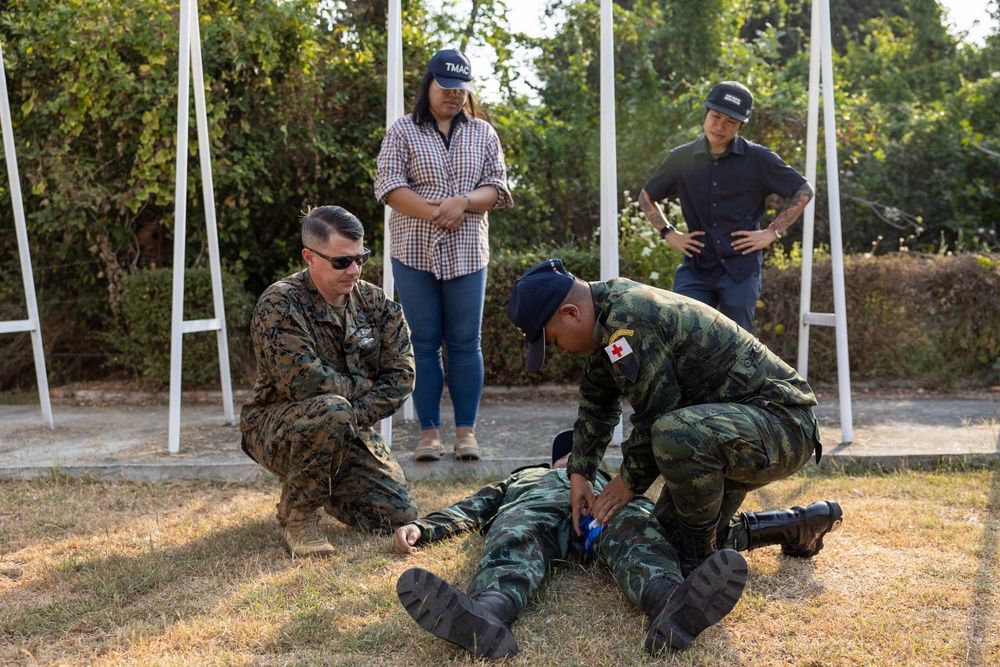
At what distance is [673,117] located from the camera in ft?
33.1

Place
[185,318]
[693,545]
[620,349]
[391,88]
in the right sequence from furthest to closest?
1. [185,318]
2. [391,88]
3. [693,545]
4. [620,349]

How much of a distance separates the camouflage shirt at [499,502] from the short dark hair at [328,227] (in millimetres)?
1162

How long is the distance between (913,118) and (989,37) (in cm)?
496

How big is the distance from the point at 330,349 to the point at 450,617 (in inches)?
59.8

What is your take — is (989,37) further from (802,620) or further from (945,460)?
(802,620)

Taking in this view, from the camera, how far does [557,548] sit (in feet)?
11.1

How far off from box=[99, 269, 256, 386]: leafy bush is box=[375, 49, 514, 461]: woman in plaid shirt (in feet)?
9.52

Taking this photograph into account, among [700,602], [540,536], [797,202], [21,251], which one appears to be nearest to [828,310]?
[797,202]

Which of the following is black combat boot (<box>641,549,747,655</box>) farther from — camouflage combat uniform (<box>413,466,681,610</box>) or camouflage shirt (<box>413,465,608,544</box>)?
camouflage shirt (<box>413,465,608,544</box>)

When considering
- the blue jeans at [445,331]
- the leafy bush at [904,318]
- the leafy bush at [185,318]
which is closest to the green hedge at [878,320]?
the leafy bush at [904,318]

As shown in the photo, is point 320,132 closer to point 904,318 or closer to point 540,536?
point 904,318

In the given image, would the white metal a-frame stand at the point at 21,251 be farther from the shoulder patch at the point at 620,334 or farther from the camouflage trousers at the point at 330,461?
the shoulder patch at the point at 620,334

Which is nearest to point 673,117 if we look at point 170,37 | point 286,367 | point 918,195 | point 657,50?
point 657,50

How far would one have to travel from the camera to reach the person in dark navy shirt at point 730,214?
4828mm
